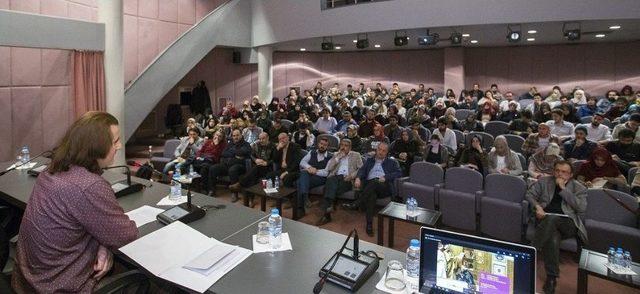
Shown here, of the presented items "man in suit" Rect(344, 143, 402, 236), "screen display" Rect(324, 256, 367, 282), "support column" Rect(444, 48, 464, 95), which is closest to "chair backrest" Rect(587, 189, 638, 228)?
"man in suit" Rect(344, 143, 402, 236)

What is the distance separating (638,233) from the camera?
378 cm

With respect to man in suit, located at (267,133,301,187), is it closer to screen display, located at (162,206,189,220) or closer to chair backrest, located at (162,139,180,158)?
chair backrest, located at (162,139,180,158)

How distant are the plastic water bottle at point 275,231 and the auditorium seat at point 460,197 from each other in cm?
295

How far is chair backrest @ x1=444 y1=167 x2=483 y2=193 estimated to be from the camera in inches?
196

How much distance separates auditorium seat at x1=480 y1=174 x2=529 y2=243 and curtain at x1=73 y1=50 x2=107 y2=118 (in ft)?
23.3

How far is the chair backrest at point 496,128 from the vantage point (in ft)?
28.1

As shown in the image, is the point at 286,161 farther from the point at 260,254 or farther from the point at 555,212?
the point at 260,254

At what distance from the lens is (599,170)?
528 cm

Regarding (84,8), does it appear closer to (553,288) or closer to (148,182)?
(148,182)

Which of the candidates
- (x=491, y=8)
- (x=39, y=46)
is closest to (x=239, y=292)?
(x=39, y=46)

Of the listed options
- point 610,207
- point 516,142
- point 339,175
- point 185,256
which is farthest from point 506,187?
point 185,256

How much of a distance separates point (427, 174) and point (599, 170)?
2227 millimetres

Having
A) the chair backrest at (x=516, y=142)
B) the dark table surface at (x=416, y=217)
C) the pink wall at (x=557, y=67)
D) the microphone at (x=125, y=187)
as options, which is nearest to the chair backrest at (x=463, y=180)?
the dark table surface at (x=416, y=217)

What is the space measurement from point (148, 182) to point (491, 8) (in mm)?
7391
